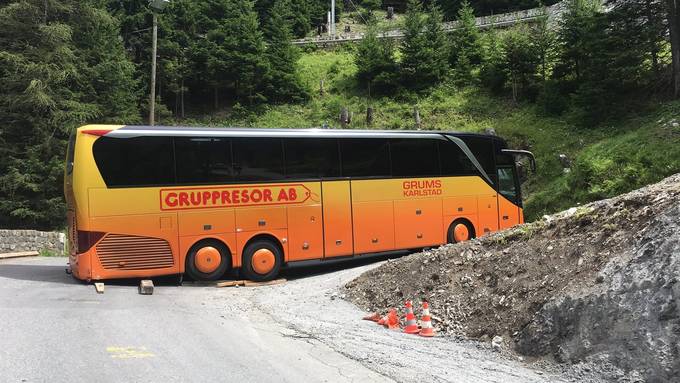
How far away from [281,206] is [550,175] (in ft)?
55.5

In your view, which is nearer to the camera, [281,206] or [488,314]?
[488,314]

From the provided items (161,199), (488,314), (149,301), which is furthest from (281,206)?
(488,314)

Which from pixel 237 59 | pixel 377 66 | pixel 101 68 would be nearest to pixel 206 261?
pixel 101 68

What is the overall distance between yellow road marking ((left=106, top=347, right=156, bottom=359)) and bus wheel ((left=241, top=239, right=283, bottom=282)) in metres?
6.47

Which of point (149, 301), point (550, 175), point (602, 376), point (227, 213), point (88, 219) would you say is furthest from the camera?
point (550, 175)

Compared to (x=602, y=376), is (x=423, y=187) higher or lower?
higher

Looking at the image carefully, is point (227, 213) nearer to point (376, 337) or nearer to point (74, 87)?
point (376, 337)

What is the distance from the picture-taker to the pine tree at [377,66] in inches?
1663

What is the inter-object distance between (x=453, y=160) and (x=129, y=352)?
39.9ft

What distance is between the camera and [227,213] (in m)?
13.0

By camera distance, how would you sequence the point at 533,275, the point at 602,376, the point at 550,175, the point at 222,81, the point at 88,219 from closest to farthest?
the point at 602,376, the point at 533,275, the point at 88,219, the point at 550,175, the point at 222,81

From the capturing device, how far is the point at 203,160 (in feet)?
41.9

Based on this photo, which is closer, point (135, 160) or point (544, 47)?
point (135, 160)

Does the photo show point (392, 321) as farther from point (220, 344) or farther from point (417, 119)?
point (417, 119)
